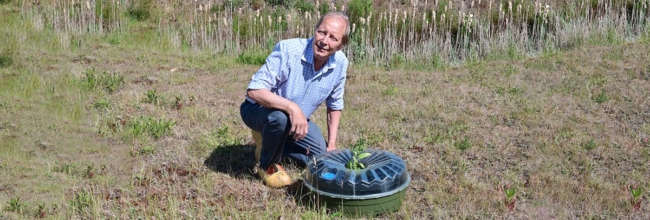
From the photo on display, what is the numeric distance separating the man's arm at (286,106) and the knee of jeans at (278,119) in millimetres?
42

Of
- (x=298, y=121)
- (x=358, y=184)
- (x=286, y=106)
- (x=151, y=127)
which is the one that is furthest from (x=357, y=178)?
(x=151, y=127)

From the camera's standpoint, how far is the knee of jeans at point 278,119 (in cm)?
468

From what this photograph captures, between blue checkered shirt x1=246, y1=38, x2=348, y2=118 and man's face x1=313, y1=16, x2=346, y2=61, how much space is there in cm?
13

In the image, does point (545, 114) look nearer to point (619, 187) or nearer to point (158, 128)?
point (619, 187)

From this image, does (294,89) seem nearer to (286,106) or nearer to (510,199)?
A: (286,106)

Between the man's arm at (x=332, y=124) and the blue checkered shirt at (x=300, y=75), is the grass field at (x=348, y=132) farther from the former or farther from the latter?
the blue checkered shirt at (x=300, y=75)

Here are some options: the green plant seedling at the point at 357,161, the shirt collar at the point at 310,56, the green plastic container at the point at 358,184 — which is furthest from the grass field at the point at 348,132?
the shirt collar at the point at 310,56

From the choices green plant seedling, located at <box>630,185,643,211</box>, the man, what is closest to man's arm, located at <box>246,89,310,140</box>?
the man

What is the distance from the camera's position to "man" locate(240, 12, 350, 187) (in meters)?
4.65

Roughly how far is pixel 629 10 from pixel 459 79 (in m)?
4.32

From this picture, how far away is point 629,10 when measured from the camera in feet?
37.2

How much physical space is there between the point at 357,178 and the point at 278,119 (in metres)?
0.65

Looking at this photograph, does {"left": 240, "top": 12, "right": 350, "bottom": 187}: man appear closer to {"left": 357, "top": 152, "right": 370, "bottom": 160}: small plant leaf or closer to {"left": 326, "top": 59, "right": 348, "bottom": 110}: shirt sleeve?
{"left": 326, "top": 59, "right": 348, "bottom": 110}: shirt sleeve

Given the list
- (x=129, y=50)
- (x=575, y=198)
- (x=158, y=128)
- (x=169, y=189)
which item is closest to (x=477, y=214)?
(x=575, y=198)
